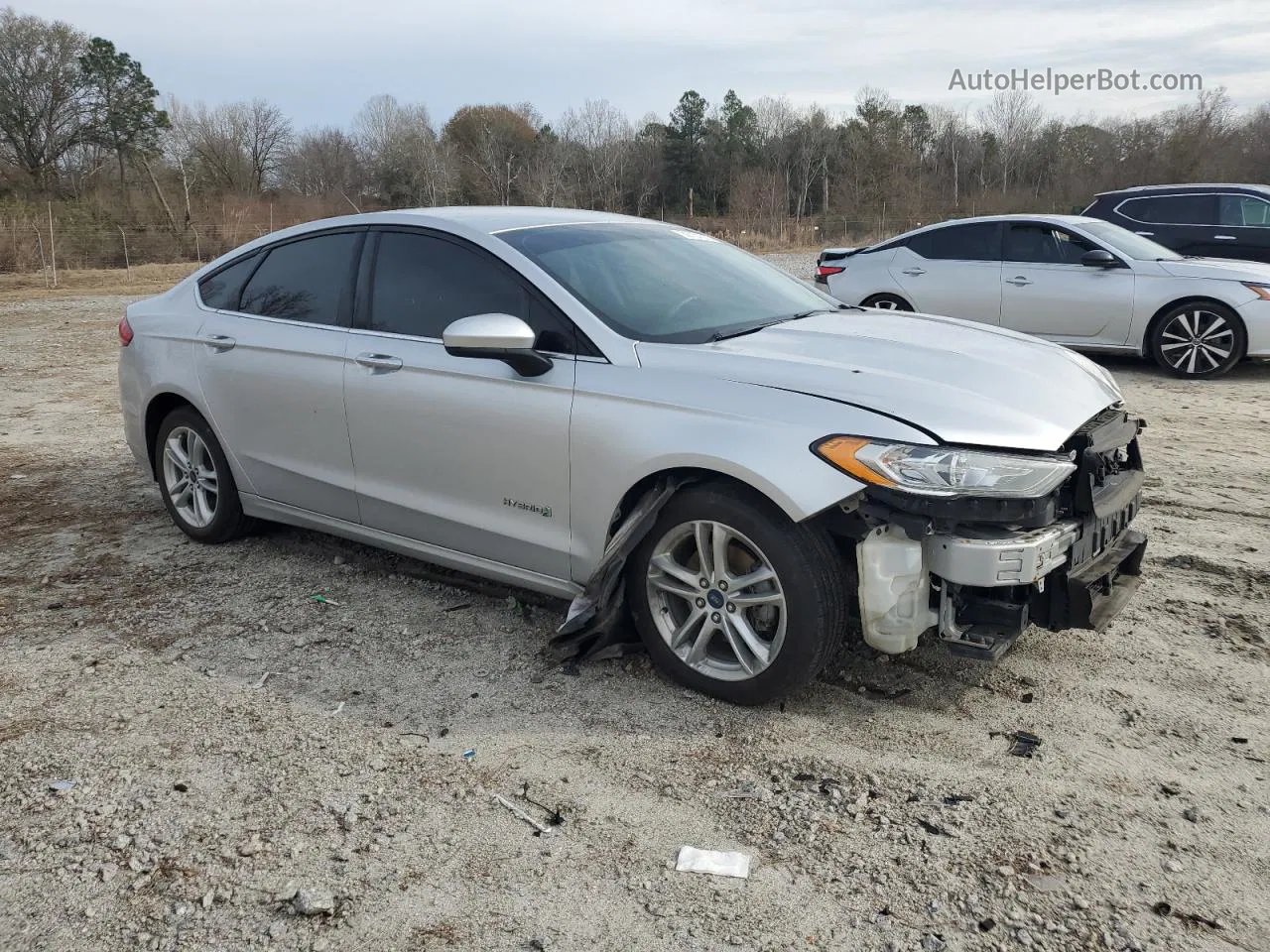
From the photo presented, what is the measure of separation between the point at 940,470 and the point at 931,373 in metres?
0.53

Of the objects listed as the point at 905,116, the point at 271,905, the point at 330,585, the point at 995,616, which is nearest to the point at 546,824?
the point at 271,905

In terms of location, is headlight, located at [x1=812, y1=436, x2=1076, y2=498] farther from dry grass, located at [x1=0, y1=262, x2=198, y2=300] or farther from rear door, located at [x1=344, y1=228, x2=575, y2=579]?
dry grass, located at [x1=0, y1=262, x2=198, y2=300]

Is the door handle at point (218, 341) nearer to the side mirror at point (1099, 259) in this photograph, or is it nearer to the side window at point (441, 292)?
the side window at point (441, 292)

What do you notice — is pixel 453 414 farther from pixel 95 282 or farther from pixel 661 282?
pixel 95 282

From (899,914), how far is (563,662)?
1756 millimetres

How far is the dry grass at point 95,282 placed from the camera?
83.0ft

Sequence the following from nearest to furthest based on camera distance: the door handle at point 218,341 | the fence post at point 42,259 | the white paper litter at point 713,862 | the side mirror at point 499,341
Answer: the white paper litter at point 713,862
the side mirror at point 499,341
the door handle at point 218,341
the fence post at point 42,259

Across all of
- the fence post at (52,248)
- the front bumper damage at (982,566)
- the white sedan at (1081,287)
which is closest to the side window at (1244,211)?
Answer: the white sedan at (1081,287)

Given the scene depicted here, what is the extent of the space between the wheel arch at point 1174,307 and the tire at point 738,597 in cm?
790

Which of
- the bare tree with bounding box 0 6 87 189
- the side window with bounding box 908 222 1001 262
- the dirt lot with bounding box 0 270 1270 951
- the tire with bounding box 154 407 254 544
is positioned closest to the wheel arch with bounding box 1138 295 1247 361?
the side window with bounding box 908 222 1001 262

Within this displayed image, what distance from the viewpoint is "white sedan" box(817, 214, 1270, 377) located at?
9656 millimetres

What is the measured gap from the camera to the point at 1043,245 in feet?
34.2

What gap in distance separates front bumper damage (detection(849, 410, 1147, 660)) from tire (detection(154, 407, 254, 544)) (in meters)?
3.49

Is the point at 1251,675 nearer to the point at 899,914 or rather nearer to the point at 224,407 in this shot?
the point at 899,914
